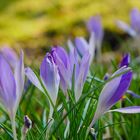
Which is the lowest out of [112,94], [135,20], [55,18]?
[112,94]

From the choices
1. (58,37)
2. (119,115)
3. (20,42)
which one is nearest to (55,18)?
(58,37)

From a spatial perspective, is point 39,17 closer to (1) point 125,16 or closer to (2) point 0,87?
(1) point 125,16

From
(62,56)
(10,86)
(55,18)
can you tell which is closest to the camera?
(10,86)

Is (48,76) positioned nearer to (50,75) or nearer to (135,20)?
(50,75)

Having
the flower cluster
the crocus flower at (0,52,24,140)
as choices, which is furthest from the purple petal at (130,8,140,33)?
the crocus flower at (0,52,24,140)

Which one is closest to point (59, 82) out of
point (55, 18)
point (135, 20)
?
point (135, 20)
